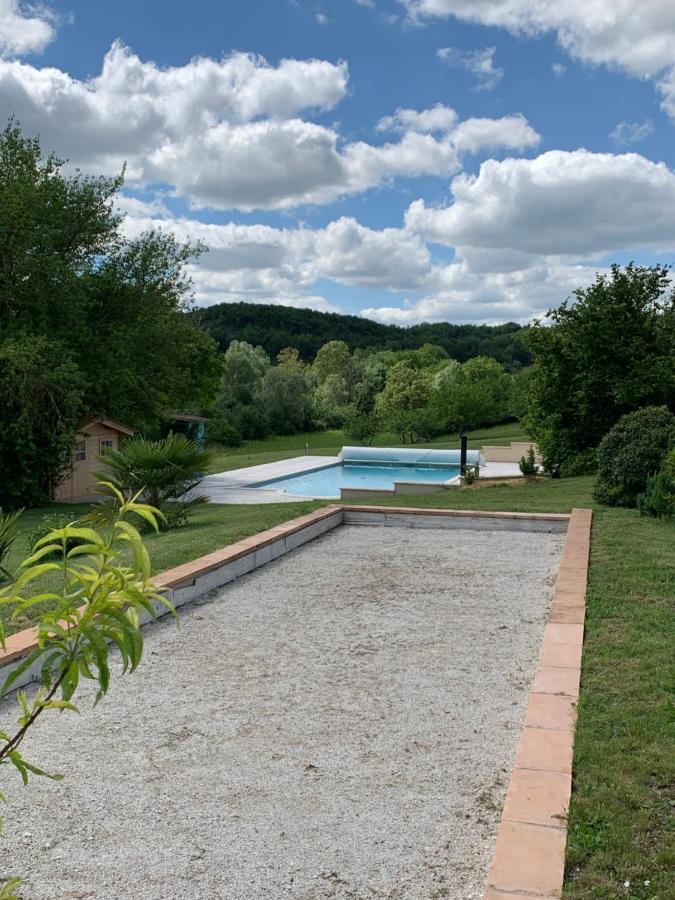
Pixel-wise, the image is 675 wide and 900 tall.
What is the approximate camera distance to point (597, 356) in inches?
709

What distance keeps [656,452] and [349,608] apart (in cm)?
680

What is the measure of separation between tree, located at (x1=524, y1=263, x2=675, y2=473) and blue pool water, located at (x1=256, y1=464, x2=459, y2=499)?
214 inches

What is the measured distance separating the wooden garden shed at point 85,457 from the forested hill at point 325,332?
173 feet

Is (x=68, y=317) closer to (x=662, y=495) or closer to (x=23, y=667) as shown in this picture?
(x=662, y=495)

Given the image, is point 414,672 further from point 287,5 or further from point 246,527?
point 287,5

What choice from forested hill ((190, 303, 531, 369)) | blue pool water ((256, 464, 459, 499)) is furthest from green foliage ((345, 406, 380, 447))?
forested hill ((190, 303, 531, 369))

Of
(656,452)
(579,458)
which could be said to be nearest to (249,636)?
(656,452)

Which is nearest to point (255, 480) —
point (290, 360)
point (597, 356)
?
point (597, 356)

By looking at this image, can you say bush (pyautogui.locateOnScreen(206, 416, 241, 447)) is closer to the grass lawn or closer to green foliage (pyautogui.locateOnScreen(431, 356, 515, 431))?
green foliage (pyautogui.locateOnScreen(431, 356, 515, 431))

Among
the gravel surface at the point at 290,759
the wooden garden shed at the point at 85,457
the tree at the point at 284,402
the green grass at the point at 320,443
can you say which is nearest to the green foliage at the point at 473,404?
the green grass at the point at 320,443

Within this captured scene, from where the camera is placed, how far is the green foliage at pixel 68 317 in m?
17.0

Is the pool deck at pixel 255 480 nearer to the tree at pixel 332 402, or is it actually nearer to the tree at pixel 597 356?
the tree at pixel 597 356

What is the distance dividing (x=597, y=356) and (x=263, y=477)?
10.2 m

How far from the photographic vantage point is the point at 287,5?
1288 cm
